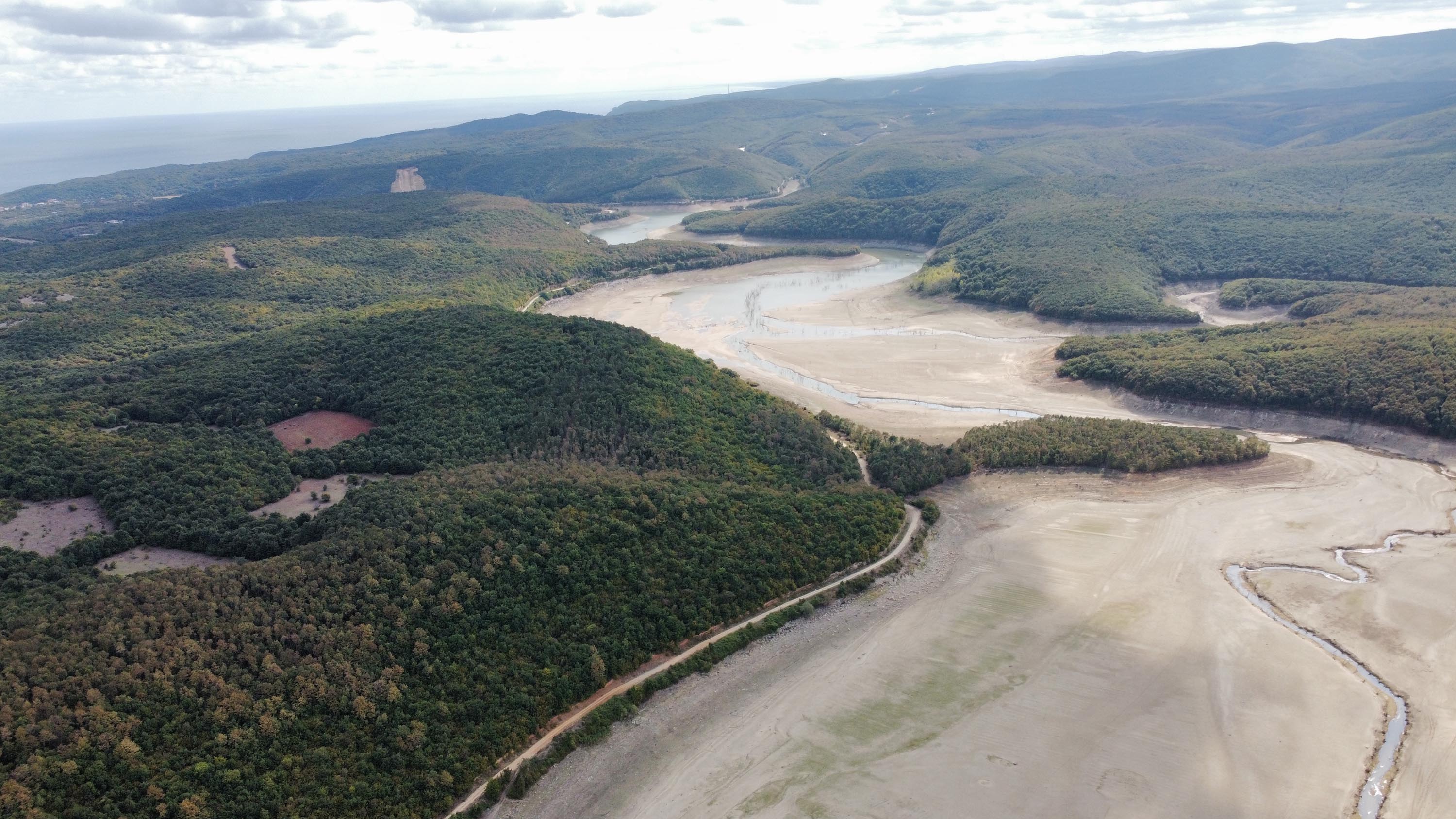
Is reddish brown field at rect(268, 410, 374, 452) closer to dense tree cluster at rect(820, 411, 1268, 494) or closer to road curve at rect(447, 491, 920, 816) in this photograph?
road curve at rect(447, 491, 920, 816)

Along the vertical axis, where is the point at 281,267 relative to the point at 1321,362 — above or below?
above

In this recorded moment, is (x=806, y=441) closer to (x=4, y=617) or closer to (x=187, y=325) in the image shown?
(x=4, y=617)

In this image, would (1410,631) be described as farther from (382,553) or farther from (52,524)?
(52,524)

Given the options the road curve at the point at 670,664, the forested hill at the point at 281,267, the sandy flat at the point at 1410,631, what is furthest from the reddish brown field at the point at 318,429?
the sandy flat at the point at 1410,631

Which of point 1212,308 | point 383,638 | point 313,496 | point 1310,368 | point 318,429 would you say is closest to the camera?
point 383,638

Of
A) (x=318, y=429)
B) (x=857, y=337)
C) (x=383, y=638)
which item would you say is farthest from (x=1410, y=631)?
(x=318, y=429)

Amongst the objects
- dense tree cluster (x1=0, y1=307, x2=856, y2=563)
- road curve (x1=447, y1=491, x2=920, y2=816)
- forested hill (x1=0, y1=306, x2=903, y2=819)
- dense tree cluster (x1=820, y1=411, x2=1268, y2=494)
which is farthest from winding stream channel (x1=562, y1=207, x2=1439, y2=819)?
dense tree cluster (x1=0, y1=307, x2=856, y2=563)
